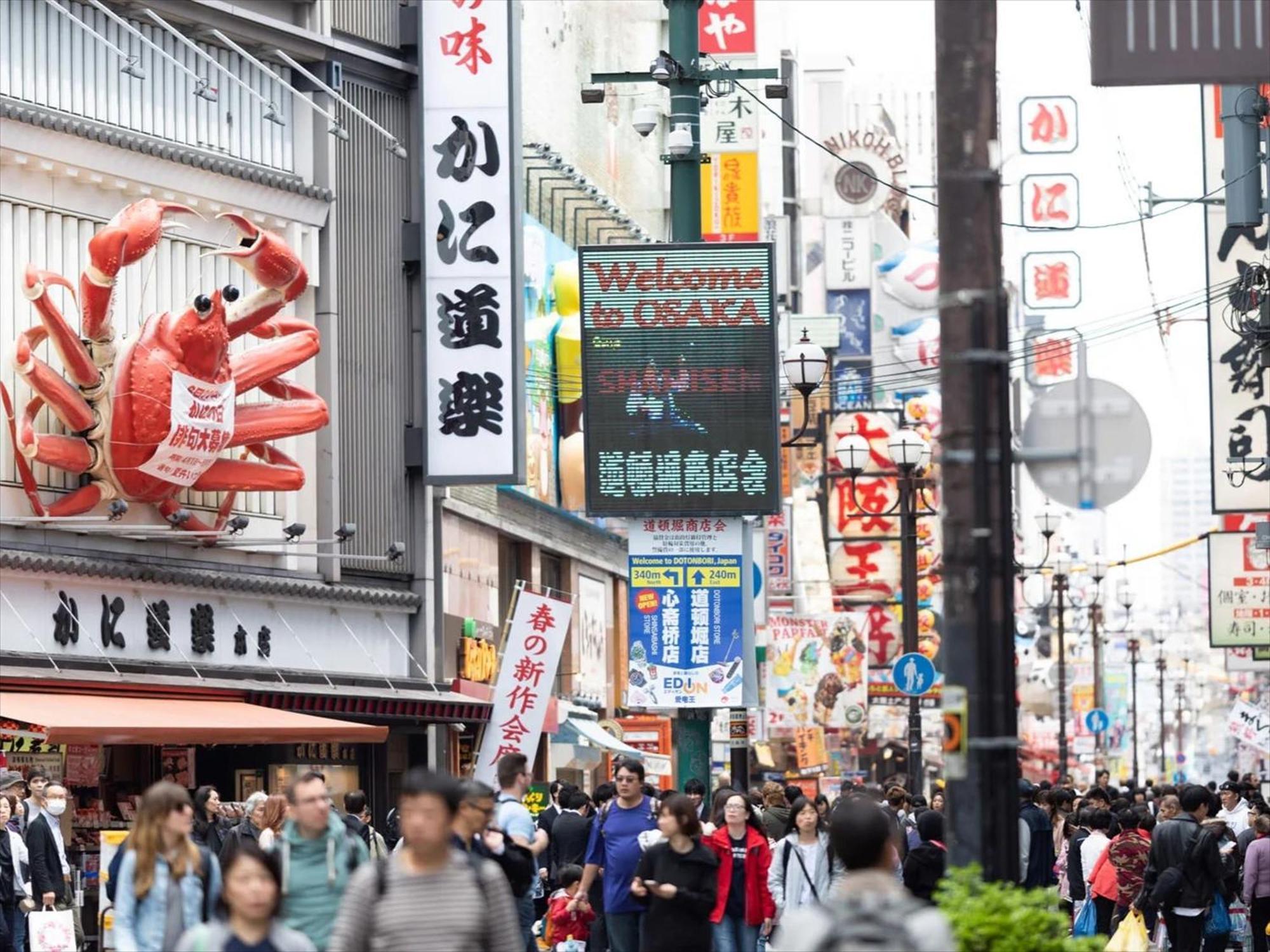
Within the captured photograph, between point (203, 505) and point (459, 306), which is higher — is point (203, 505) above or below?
below

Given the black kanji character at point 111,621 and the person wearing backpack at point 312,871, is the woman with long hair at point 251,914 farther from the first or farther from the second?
the black kanji character at point 111,621

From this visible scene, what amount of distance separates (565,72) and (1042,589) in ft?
207

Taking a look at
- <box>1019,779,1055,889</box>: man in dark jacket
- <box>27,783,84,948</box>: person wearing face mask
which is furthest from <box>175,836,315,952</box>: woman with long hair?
<box>1019,779,1055,889</box>: man in dark jacket

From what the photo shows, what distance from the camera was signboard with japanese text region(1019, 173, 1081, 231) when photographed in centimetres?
8300

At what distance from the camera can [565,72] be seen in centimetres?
4775

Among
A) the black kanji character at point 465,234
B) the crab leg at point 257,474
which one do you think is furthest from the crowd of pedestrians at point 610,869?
the black kanji character at point 465,234

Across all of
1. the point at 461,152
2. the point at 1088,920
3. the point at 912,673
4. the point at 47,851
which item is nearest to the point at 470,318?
the point at 461,152

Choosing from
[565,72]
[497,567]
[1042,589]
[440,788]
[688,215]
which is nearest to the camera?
[440,788]

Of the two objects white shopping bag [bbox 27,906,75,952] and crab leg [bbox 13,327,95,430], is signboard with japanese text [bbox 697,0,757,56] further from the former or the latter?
white shopping bag [bbox 27,906,75,952]

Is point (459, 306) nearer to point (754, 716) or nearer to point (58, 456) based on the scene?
A: point (58, 456)

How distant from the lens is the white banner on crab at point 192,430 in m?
28.2

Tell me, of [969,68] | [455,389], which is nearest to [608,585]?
[455,389]

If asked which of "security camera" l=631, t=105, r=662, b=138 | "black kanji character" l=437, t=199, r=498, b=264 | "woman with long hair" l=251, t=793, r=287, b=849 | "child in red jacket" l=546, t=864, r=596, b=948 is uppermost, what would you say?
"security camera" l=631, t=105, r=662, b=138

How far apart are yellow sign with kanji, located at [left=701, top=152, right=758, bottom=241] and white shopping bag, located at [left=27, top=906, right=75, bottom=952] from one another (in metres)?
36.6
